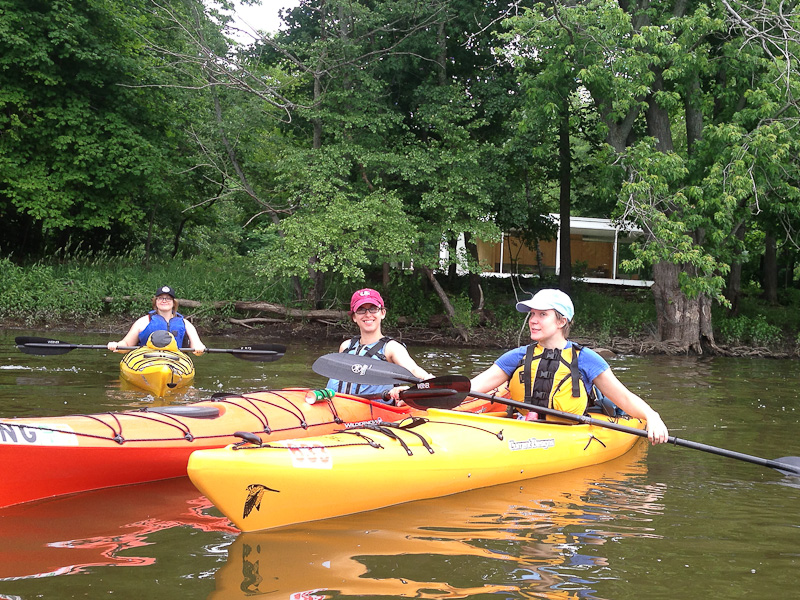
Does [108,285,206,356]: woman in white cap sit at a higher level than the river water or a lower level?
higher

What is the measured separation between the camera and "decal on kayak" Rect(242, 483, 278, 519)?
352 cm

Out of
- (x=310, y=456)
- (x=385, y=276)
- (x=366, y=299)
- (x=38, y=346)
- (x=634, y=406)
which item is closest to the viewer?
(x=310, y=456)

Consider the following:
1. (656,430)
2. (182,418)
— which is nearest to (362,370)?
(182,418)

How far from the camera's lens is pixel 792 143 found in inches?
456

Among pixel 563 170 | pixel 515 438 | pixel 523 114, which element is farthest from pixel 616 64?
pixel 515 438

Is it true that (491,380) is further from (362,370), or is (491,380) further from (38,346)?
(38,346)

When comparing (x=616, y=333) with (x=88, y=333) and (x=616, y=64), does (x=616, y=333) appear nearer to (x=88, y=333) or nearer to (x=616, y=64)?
(x=616, y=64)

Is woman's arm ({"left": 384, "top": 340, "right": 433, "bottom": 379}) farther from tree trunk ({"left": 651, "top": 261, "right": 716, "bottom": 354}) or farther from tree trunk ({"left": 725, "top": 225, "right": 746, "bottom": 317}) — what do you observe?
tree trunk ({"left": 725, "top": 225, "right": 746, "bottom": 317})

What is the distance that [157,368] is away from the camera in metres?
6.99

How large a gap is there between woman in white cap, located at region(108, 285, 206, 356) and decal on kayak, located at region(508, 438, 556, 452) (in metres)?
4.01

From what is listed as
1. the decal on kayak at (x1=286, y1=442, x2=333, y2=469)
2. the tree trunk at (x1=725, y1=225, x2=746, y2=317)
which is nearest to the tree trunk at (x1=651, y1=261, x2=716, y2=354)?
the tree trunk at (x1=725, y1=225, x2=746, y2=317)

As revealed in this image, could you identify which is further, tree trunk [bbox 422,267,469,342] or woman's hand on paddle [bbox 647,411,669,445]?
tree trunk [bbox 422,267,469,342]

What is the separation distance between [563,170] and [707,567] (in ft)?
44.9

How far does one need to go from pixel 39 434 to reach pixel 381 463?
1.76 m
